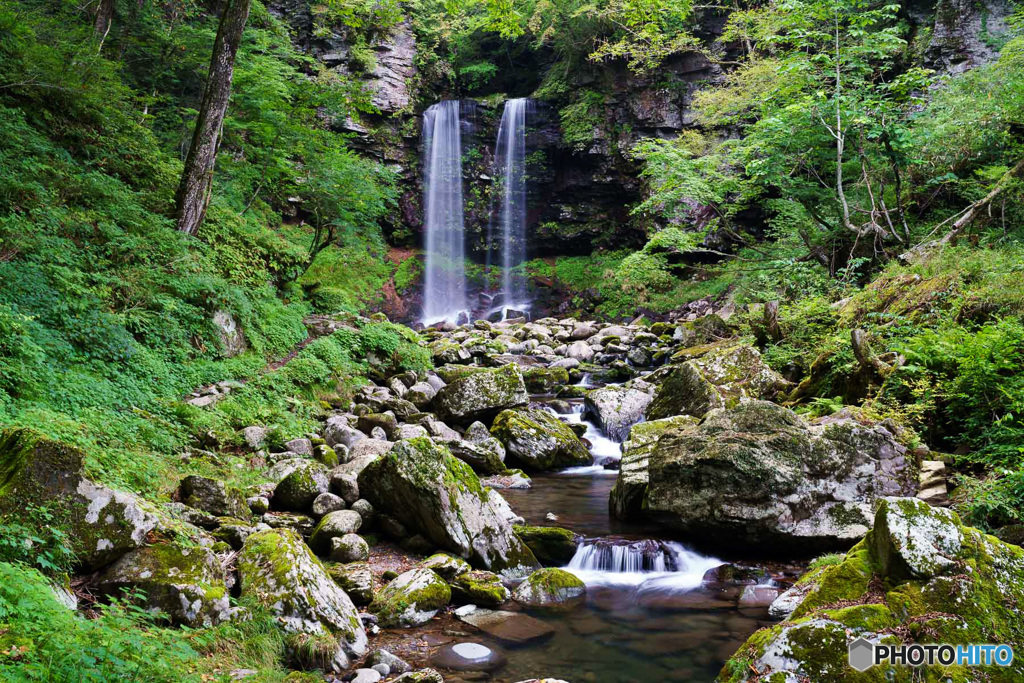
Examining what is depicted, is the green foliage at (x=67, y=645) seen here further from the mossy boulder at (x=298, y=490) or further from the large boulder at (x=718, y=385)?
the large boulder at (x=718, y=385)

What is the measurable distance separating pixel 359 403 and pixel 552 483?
3.71 metres

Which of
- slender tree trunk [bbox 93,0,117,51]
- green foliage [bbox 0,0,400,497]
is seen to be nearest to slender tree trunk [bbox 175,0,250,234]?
green foliage [bbox 0,0,400,497]

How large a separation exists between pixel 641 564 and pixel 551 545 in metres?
0.89

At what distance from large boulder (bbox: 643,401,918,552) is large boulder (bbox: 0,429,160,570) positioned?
14.9ft

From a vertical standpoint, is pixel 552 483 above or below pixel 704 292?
below

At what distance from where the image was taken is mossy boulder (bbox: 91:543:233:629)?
2992 mm

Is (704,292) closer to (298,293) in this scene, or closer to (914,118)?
(914,118)

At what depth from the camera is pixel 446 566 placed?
15.4ft

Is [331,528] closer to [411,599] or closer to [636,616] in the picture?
[411,599]

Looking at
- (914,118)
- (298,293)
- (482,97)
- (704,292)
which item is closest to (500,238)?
(482,97)

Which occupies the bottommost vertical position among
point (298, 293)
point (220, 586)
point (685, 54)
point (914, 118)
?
point (220, 586)

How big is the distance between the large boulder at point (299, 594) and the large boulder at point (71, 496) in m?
0.74

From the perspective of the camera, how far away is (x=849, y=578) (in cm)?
295

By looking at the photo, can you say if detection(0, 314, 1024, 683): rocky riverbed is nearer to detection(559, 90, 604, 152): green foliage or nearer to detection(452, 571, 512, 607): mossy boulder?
detection(452, 571, 512, 607): mossy boulder
